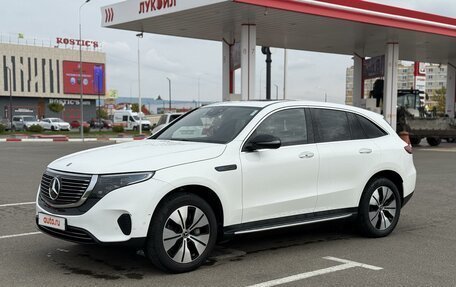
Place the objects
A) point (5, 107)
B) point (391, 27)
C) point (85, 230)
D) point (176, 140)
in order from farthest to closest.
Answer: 1. point (5, 107)
2. point (391, 27)
3. point (176, 140)
4. point (85, 230)

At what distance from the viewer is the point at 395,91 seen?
87.6 ft

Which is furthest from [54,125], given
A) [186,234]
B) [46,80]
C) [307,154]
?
[186,234]

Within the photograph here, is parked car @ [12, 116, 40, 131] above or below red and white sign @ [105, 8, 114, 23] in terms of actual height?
below

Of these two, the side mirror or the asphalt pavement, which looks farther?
the side mirror

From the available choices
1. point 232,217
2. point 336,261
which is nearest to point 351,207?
point 336,261

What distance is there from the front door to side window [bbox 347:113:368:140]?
2.73 ft

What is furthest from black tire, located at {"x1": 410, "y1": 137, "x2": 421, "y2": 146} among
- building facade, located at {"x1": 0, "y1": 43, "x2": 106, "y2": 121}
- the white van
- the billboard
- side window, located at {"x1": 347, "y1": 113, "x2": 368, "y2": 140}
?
the billboard

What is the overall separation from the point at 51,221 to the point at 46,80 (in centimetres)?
8876

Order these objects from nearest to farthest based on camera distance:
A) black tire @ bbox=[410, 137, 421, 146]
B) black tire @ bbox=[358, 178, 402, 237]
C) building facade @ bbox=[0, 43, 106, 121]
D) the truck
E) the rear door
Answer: the rear door
black tire @ bbox=[358, 178, 402, 237]
the truck
black tire @ bbox=[410, 137, 421, 146]
building facade @ bbox=[0, 43, 106, 121]

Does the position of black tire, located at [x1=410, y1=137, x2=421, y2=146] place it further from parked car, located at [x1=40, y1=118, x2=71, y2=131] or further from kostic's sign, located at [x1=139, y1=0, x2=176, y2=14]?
parked car, located at [x1=40, y1=118, x2=71, y2=131]

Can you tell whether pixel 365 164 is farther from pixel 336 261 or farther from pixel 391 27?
pixel 391 27

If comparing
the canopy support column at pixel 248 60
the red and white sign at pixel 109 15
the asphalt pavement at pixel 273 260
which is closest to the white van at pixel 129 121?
the red and white sign at pixel 109 15

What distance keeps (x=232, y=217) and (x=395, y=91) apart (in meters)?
23.4

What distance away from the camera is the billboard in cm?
8954
